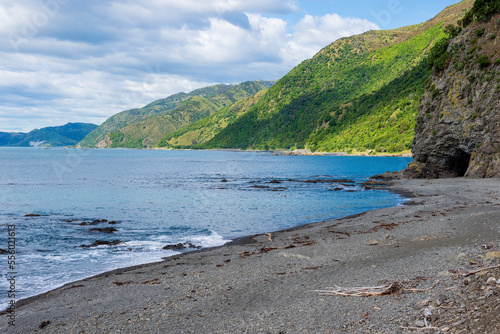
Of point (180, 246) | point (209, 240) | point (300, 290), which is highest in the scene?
point (300, 290)

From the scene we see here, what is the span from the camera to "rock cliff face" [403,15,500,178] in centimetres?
4478

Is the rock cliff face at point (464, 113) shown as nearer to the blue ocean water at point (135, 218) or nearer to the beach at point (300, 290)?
the blue ocean water at point (135, 218)

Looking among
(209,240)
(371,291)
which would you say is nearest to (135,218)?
(209,240)

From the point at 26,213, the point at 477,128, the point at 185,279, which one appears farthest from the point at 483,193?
the point at 26,213

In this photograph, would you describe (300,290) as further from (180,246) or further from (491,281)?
(180,246)

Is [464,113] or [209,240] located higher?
[464,113]

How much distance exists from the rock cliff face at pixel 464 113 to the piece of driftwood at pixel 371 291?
1679 inches

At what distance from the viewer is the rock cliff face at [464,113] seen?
44.8 meters

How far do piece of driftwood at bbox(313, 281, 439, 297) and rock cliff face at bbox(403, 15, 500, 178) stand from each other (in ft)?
140

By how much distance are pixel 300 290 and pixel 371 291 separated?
2.21 metres

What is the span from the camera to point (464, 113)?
48.2 m

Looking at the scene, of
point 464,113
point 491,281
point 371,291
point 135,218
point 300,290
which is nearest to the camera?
point 491,281

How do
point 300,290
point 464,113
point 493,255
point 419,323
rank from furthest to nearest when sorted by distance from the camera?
point 464,113 → point 300,290 → point 493,255 → point 419,323

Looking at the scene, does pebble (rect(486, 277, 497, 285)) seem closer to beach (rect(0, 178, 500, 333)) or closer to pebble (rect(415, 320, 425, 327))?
beach (rect(0, 178, 500, 333))
